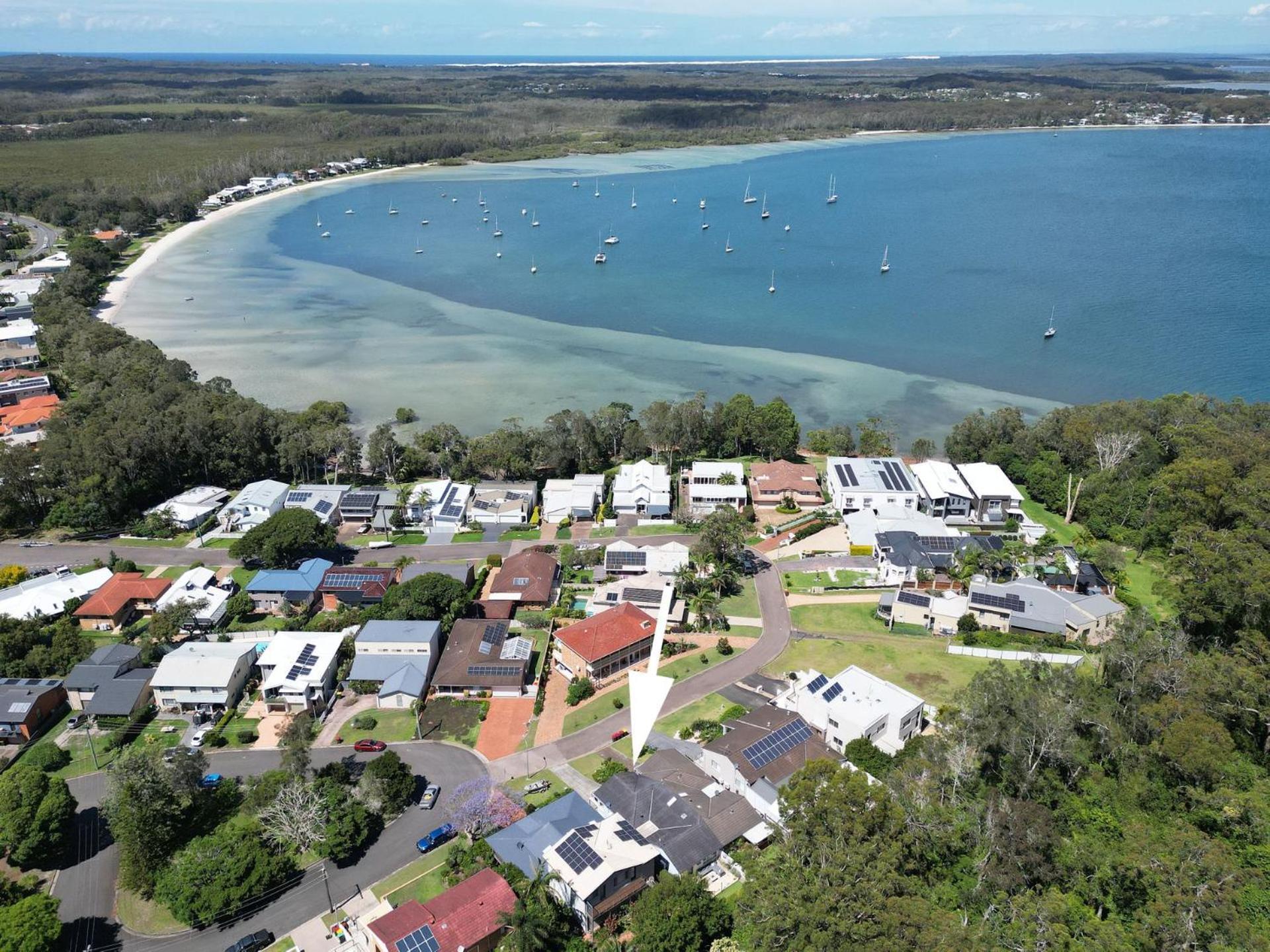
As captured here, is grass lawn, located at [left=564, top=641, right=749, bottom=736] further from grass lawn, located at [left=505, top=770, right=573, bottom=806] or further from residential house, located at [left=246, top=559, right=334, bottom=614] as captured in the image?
residential house, located at [left=246, top=559, right=334, bottom=614]

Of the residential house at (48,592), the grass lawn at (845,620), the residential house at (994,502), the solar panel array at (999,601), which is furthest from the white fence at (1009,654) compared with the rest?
the residential house at (48,592)

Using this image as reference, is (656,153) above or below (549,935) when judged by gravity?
above

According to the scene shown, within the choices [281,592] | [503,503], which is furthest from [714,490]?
[281,592]

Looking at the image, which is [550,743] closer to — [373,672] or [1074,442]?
[373,672]

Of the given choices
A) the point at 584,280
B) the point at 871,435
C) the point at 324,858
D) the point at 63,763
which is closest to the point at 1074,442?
the point at 871,435

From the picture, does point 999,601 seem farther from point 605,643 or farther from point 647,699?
point 647,699

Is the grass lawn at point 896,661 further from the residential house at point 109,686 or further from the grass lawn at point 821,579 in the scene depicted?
the residential house at point 109,686
